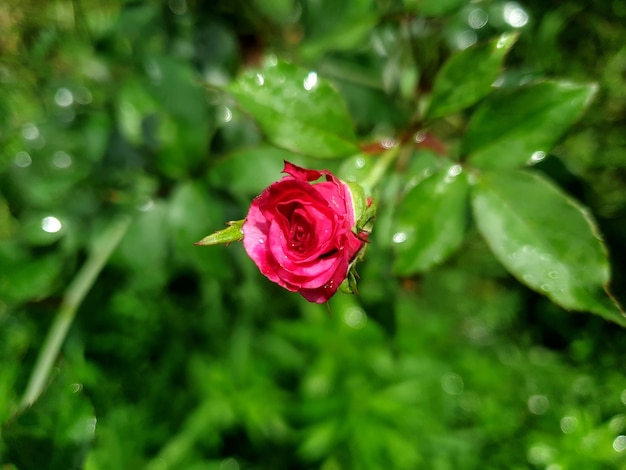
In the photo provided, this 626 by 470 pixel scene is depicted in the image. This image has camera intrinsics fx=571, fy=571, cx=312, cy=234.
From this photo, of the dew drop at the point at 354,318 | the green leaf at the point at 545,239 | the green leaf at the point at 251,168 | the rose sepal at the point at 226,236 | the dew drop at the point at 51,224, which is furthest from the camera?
the dew drop at the point at 354,318

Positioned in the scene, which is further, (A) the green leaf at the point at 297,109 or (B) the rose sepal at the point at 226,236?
(A) the green leaf at the point at 297,109

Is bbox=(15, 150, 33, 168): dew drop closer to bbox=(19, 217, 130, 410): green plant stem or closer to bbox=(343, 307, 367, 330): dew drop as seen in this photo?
bbox=(19, 217, 130, 410): green plant stem

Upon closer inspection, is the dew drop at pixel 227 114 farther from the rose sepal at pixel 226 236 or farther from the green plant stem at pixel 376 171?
the rose sepal at pixel 226 236

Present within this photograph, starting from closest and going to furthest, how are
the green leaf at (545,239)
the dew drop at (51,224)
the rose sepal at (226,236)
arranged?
the rose sepal at (226,236) → the green leaf at (545,239) → the dew drop at (51,224)

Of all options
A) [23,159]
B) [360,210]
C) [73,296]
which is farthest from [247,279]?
[360,210]

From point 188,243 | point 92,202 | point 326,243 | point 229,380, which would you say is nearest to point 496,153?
point 326,243

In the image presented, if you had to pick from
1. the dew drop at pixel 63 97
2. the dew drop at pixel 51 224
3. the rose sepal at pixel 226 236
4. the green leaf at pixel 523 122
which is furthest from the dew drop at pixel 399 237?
the dew drop at pixel 63 97

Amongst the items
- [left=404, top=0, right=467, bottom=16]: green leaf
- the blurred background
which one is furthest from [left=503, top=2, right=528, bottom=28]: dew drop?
[left=404, top=0, right=467, bottom=16]: green leaf

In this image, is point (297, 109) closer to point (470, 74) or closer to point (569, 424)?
point (470, 74)

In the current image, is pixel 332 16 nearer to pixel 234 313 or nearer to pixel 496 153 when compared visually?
pixel 496 153
